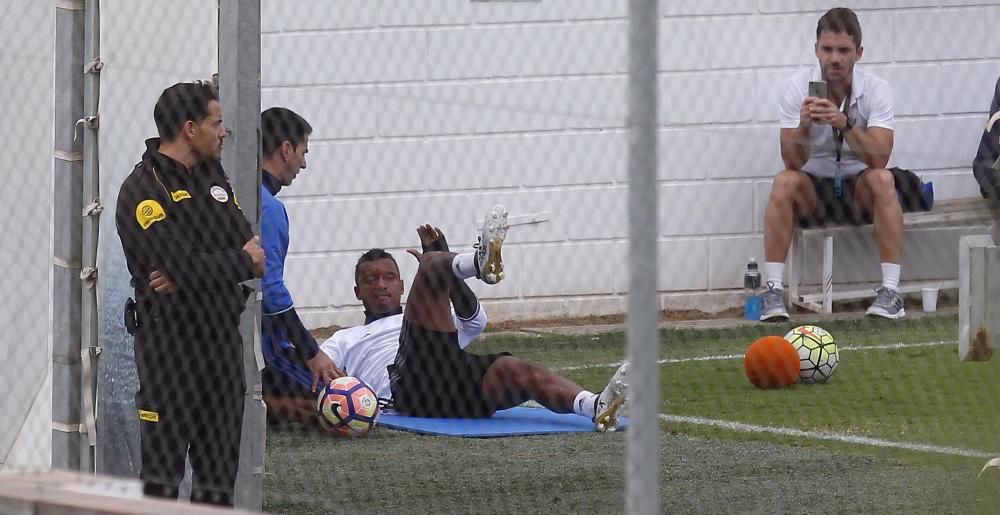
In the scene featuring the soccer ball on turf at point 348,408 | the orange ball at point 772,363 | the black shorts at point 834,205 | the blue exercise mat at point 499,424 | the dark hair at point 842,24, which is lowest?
the blue exercise mat at point 499,424

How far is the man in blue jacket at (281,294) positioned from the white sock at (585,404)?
97cm

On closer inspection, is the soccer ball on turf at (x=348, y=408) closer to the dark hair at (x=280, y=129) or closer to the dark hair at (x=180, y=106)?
the dark hair at (x=280, y=129)

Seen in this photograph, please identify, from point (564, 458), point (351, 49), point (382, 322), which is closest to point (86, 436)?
point (564, 458)

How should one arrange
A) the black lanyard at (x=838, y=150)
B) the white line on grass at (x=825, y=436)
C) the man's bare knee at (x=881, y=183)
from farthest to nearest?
the white line on grass at (x=825, y=436), the man's bare knee at (x=881, y=183), the black lanyard at (x=838, y=150)

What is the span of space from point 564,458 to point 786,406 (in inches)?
52.8

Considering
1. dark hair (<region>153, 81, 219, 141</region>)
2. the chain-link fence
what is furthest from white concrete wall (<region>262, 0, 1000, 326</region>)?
dark hair (<region>153, 81, 219, 141</region>)

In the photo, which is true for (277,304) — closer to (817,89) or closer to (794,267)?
(794,267)

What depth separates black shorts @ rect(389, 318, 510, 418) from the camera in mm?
6453

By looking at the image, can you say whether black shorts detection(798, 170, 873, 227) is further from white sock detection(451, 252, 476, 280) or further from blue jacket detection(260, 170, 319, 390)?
blue jacket detection(260, 170, 319, 390)

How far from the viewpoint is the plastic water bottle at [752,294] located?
7.88 m

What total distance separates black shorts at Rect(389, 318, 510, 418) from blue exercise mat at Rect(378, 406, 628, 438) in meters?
0.05

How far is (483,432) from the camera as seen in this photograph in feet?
20.5

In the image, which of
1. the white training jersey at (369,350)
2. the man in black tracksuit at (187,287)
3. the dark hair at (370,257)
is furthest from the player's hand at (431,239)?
the man in black tracksuit at (187,287)

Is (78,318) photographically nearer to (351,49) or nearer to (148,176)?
(148,176)
